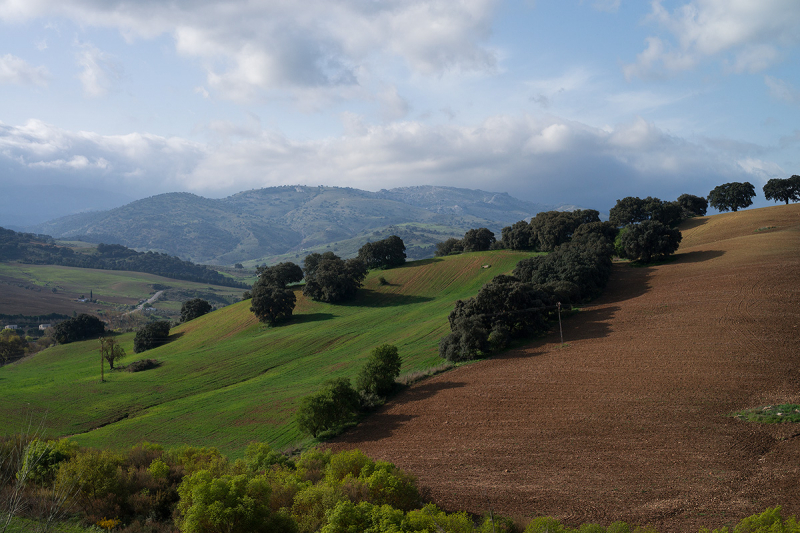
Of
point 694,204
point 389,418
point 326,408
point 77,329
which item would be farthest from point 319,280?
point 694,204

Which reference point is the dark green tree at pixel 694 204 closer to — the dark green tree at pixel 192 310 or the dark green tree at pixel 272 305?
the dark green tree at pixel 272 305

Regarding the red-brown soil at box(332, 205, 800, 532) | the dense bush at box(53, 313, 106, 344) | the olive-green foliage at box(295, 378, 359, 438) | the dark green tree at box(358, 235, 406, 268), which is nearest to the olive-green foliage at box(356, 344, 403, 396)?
the red-brown soil at box(332, 205, 800, 532)

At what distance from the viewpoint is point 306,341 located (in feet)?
213

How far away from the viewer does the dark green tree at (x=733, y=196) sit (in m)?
106

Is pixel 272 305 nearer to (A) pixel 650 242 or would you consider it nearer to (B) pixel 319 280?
(B) pixel 319 280

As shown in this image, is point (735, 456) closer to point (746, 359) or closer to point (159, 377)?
point (746, 359)

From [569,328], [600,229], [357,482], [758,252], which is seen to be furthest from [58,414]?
[758,252]

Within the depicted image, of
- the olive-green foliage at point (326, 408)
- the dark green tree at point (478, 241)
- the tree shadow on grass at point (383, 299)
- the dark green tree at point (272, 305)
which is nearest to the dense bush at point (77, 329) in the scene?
the dark green tree at point (272, 305)

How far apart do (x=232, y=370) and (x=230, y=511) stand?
43.2 meters

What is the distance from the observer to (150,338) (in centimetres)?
8094

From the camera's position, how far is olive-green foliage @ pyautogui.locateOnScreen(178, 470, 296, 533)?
56.4 feet

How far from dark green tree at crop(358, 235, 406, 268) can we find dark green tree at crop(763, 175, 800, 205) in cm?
8751

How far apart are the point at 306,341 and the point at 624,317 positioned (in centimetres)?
4263

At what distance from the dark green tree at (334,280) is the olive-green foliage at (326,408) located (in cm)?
5072
